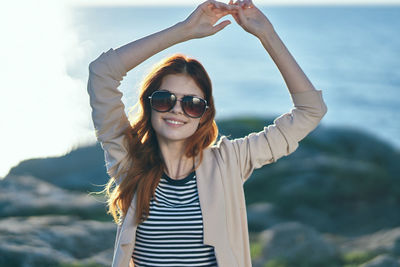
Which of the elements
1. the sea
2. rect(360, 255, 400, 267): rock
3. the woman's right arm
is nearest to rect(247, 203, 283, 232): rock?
rect(360, 255, 400, 267): rock

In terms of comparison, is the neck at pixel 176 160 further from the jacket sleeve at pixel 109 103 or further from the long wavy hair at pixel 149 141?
the jacket sleeve at pixel 109 103

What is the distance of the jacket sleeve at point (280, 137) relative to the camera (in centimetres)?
332

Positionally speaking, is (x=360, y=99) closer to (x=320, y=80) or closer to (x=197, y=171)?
(x=320, y=80)

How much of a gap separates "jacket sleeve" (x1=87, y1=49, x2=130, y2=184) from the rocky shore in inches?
55.3

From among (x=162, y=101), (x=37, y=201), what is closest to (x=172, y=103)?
(x=162, y=101)

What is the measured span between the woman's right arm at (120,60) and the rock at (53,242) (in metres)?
2.23

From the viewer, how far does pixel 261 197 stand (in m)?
12.1

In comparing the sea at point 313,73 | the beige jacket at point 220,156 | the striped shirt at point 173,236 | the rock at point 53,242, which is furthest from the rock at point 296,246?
the sea at point 313,73

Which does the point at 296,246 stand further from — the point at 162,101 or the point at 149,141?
the point at 162,101

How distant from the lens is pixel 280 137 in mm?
3338

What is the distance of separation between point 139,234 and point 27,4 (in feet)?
103

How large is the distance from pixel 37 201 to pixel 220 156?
16.3ft

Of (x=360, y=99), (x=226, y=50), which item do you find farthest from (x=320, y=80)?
(x=226, y=50)

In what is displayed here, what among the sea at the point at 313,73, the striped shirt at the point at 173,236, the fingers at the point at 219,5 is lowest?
the striped shirt at the point at 173,236
